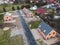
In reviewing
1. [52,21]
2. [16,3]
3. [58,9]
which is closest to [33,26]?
[52,21]

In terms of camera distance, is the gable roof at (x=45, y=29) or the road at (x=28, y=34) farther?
the gable roof at (x=45, y=29)

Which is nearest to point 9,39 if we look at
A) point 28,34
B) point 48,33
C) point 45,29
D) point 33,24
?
point 28,34

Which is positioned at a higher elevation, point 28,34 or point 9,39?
point 9,39

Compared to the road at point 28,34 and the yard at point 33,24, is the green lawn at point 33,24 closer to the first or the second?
the yard at point 33,24

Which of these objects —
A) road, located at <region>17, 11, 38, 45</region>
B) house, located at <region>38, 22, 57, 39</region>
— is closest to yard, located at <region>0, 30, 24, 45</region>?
road, located at <region>17, 11, 38, 45</region>

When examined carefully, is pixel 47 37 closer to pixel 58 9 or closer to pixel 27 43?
pixel 27 43

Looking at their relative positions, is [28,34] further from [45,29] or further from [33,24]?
[33,24]

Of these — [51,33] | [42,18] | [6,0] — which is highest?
[51,33]

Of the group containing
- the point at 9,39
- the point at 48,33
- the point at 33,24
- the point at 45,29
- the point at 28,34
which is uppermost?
the point at 48,33

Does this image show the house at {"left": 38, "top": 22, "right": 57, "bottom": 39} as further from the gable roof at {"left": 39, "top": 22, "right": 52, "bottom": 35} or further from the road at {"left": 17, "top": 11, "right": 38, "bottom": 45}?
the road at {"left": 17, "top": 11, "right": 38, "bottom": 45}

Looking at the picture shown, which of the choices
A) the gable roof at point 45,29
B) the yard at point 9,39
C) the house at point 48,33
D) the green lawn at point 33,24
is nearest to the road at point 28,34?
the green lawn at point 33,24

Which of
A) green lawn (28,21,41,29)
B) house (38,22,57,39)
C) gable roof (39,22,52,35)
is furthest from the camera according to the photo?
green lawn (28,21,41,29)
